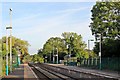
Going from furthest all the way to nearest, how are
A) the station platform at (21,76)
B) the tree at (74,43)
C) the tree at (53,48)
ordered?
1. the tree at (53,48)
2. the tree at (74,43)
3. the station platform at (21,76)

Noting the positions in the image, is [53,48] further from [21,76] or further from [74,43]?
[21,76]

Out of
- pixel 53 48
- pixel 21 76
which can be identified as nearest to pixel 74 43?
pixel 53 48

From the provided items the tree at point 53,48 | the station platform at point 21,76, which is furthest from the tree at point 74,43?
the station platform at point 21,76

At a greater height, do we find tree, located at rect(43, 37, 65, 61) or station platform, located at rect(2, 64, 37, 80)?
tree, located at rect(43, 37, 65, 61)

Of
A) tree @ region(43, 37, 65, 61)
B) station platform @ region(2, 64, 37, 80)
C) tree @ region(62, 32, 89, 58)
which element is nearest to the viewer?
station platform @ region(2, 64, 37, 80)

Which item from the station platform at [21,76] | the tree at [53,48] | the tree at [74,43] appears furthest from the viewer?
the tree at [53,48]

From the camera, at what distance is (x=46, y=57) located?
160 meters

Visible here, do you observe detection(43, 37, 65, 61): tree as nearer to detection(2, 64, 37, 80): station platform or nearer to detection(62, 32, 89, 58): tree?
detection(62, 32, 89, 58): tree

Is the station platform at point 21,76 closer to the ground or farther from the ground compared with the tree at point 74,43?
closer to the ground

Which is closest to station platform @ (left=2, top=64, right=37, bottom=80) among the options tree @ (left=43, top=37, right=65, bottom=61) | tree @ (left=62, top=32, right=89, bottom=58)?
tree @ (left=43, top=37, right=65, bottom=61)

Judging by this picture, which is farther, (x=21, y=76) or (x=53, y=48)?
(x=53, y=48)

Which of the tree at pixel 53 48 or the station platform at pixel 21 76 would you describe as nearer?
the station platform at pixel 21 76

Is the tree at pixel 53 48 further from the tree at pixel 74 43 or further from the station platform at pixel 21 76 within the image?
the station platform at pixel 21 76

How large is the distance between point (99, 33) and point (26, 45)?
77845mm
